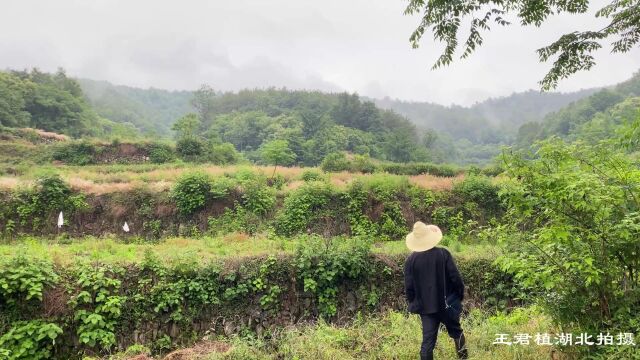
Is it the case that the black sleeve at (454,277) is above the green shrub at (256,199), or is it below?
below

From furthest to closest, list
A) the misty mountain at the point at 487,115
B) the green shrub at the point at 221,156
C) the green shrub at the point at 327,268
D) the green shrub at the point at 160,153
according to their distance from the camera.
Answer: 1. the misty mountain at the point at 487,115
2. the green shrub at the point at 221,156
3. the green shrub at the point at 160,153
4. the green shrub at the point at 327,268

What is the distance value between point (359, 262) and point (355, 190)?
7.39 metres

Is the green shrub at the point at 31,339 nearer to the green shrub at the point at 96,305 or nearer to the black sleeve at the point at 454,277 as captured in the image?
the green shrub at the point at 96,305

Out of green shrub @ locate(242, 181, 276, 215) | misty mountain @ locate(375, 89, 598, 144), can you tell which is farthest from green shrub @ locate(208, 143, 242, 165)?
misty mountain @ locate(375, 89, 598, 144)

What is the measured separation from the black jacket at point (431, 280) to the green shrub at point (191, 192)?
12.9m

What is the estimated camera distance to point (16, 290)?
784cm

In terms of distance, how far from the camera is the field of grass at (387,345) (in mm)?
5465

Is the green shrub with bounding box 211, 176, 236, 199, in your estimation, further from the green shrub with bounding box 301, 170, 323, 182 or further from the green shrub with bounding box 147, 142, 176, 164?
the green shrub with bounding box 147, 142, 176, 164

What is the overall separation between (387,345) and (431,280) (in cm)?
146

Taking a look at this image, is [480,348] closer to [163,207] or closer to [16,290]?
[16,290]

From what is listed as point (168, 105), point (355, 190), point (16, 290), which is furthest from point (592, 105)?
point (168, 105)

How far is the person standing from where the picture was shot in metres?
5.19

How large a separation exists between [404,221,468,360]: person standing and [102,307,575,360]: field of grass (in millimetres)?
518

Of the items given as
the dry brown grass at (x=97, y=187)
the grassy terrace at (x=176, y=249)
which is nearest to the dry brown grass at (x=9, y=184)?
the dry brown grass at (x=97, y=187)
